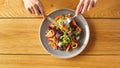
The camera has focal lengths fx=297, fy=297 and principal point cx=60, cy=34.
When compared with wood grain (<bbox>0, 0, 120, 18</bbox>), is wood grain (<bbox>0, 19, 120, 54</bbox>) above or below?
below

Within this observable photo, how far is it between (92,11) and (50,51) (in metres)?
0.26

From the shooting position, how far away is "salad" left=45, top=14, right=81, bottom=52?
49.9 inches

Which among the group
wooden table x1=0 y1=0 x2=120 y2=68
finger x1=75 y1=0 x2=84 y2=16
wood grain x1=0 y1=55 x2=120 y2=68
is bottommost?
wood grain x1=0 y1=55 x2=120 y2=68

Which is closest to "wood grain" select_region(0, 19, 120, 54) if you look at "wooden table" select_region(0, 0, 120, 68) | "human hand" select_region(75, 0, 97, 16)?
"wooden table" select_region(0, 0, 120, 68)

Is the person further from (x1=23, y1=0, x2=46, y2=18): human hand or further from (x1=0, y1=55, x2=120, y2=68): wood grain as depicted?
(x1=0, y1=55, x2=120, y2=68): wood grain

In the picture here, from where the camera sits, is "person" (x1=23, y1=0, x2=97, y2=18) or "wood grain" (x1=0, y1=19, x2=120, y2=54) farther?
"wood grain" (x1=0, y1=19, x2=120, y2=54)

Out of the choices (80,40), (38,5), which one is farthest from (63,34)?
(38,5)

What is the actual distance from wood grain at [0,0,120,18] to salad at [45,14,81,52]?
7cm

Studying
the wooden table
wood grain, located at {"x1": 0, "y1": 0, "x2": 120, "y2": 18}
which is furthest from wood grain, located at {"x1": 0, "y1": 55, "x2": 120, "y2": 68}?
wood grain, located at {"x1": 0, "y1": 0, "x2": 120, "y2": 18}

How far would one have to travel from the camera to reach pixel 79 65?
1.30 meters

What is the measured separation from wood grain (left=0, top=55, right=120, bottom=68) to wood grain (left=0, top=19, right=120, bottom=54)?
3 cm

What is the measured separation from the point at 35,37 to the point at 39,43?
0.11ft

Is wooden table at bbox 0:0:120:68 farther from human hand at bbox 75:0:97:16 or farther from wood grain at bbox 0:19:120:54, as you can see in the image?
human hand at bbox 75:0:97:16

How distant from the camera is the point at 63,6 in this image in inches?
52.4
